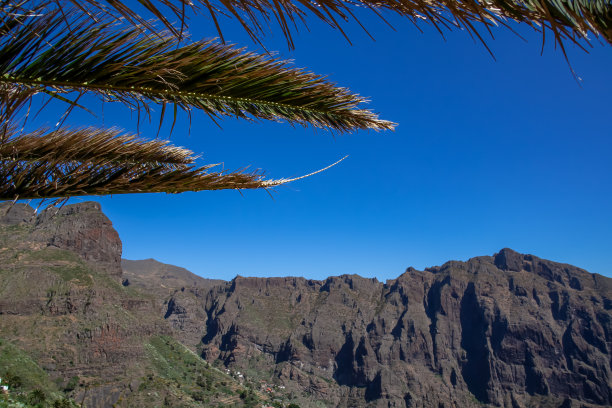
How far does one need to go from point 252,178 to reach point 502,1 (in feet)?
5.85

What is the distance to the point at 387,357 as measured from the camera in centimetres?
12612

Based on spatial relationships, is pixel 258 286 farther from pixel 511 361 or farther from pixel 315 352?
pixel 511 361

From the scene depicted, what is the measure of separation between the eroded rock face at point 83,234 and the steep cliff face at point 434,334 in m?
55.4

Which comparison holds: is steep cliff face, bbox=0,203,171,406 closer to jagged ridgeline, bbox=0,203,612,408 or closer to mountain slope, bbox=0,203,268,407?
mountain slope, bbox=0,203,268,407

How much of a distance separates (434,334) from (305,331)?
45.5m

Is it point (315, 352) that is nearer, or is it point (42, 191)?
point (42, 191)

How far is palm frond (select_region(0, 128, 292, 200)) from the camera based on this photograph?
2.20 meters

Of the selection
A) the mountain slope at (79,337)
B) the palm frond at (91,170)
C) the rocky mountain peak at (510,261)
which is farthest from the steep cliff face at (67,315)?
the rocky mountain peak at (510,261)

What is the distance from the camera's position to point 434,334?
134375mm

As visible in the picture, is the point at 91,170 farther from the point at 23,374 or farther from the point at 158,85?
the point at 23,374

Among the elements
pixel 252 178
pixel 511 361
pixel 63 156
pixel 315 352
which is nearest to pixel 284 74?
pixel 252 178

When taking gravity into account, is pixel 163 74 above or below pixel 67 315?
above

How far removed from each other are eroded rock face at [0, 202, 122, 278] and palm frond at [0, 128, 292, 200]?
83.6m

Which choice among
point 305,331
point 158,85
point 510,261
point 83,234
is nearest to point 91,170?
point 158,85
